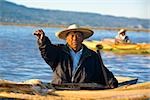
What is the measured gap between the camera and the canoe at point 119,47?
4.93 m

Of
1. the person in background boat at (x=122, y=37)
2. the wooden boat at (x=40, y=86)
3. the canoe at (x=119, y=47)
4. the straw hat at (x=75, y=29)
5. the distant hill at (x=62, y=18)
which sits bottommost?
the wooden boat at (x=40, y=86)

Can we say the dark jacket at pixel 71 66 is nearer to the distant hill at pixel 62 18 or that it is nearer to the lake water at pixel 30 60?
the lake water at pixel 30 60

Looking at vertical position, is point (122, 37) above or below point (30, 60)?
above

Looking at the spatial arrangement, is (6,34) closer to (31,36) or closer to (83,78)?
(31,36)

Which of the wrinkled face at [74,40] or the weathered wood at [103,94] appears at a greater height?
the wrinkled face at [74,40]

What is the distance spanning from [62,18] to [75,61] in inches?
15.5

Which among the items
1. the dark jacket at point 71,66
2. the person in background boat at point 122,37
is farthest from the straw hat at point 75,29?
the person in background boat at point 122,37

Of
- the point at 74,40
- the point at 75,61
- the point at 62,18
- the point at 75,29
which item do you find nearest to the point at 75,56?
the point at 75,61

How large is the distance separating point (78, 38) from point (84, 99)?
0.53 metres

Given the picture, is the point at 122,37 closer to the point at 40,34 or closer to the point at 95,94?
the point at 95,94

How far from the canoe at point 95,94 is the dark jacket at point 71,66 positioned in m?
0.09

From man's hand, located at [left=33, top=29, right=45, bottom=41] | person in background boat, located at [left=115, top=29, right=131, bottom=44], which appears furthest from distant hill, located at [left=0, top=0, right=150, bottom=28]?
man's hand, located at [left=33, top=29, right=45, bottom=41]

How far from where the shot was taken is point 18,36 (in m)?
5.01

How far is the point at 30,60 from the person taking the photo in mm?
5004
